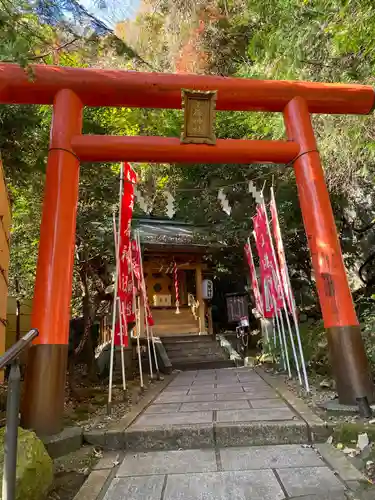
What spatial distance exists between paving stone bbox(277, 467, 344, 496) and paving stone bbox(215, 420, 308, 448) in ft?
2.02

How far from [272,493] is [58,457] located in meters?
1.97

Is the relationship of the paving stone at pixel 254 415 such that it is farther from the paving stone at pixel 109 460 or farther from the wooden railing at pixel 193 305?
the wooden railing at pixel 193 305

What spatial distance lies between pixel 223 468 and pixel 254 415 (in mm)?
1148

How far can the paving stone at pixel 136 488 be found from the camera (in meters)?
2.43

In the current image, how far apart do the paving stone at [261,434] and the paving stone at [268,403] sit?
3.11 ft

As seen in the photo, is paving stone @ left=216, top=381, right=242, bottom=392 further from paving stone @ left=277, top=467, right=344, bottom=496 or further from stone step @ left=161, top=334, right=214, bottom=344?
stone step @ left=161, top=334, right=214, bottom=344

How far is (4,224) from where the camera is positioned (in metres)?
4.77

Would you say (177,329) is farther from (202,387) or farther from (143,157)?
(143,157)

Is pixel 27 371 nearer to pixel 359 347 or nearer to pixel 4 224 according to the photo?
pixel 4 224

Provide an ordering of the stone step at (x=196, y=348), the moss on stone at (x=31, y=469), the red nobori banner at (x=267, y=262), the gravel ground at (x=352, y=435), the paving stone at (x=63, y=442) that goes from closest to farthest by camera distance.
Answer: the moss on stone at (x=31, y=469) → the gravel ground at (x=352, y=435) → the paving stone at (x=63, y=442) → the red nobori banner at (x=267, y=262) → the stone step at (x=196, y=348)

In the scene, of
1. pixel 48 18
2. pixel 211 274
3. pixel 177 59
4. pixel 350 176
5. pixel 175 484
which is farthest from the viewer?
pixel 211 274

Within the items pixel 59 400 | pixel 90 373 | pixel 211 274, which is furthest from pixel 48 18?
pixel 211 274

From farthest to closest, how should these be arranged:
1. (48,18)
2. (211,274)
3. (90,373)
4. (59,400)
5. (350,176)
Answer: (211,274) → (350,176) → (90,373) → (59,400) → (48,18)

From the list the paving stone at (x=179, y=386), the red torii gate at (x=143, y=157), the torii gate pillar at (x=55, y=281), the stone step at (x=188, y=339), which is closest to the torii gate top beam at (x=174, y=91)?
the red torii gate at (x=143, y=157)
